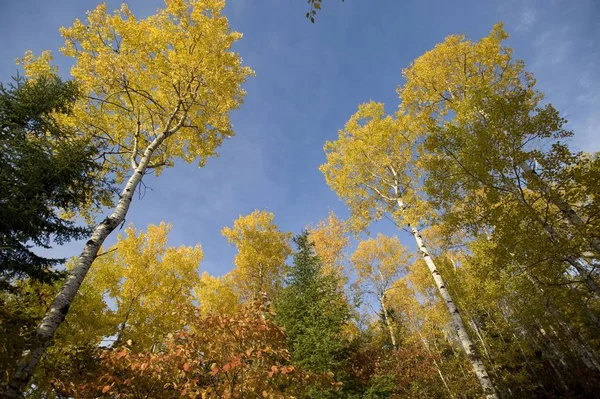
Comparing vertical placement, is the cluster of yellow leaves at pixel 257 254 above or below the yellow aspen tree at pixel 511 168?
above

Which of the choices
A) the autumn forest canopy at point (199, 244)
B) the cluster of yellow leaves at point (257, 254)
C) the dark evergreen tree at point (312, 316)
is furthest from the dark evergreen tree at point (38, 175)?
the cluster of yellow leaves at point (257, 254)

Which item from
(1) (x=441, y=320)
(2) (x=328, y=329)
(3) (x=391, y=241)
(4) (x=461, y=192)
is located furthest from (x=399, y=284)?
(4) (x=461, y=192)

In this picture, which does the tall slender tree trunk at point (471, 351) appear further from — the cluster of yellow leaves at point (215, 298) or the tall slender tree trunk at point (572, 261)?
the cluster of yellow leaves at point (215, 298)

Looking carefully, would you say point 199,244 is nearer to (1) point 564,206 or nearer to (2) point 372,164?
(2) point 372,164

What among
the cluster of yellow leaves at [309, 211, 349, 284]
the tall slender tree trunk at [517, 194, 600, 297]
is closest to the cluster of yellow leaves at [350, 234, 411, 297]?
the cluster of yellow leaves at [309, 211, 349, 284]

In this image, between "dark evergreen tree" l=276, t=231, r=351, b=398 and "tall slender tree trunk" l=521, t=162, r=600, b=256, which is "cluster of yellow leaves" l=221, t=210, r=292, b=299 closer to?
"dark evergreen tree" l=276, t=231, r=351, b=398

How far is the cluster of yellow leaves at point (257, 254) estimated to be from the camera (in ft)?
51.5

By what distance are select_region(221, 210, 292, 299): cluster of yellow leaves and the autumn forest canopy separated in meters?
1.58

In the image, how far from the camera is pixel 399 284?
18.9 m

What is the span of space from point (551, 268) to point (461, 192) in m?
2.27

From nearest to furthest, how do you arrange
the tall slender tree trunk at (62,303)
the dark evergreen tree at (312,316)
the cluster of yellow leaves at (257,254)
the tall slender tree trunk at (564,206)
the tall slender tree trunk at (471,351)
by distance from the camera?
the tall slender tree trunk at (62,303) → the tall slender tree trunk at (564,206) → the tall slender tree trunk at (471,351) → the dark evergreen tree at (312,316) → the cluster of yellow leaves at (257,254)

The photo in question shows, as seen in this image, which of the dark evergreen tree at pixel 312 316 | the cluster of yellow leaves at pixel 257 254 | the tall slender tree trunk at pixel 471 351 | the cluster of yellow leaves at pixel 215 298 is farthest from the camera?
the cluster of yellow leaves at pixel 257 254

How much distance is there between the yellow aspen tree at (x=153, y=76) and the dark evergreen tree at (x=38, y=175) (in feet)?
1.82


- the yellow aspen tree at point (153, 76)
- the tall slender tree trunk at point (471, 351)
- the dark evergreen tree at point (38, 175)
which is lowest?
the tall slender tree trunk at point (471, 351)
